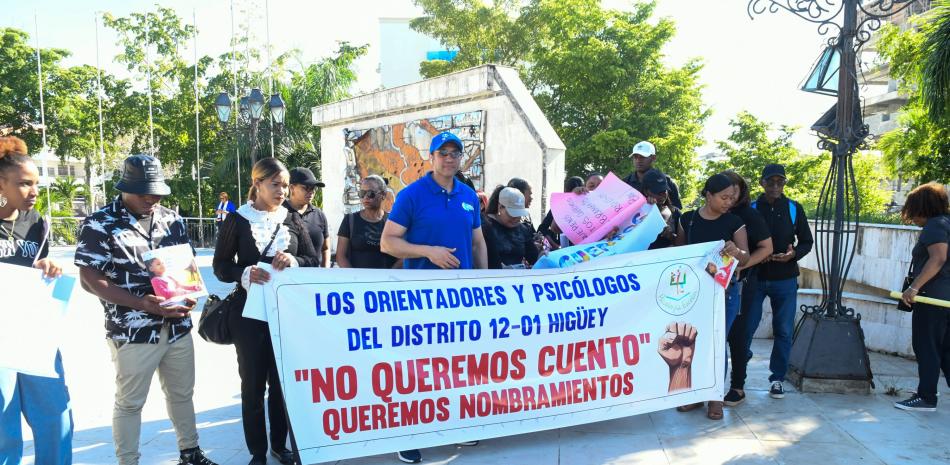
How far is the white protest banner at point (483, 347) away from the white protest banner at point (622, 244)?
0.17 m

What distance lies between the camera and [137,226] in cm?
310

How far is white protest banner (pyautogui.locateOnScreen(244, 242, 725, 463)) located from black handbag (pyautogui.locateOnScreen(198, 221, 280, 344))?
17 centimetres

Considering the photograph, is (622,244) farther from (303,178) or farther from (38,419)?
(38,419)

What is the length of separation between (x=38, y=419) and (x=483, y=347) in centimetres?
225

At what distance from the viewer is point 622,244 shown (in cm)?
438

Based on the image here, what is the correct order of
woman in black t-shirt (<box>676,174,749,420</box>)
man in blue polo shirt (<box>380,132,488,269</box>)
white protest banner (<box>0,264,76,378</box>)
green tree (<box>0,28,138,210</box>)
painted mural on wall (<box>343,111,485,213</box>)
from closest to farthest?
1. white protest banner (<box>0,264,76,378</box>)
2. man in blue polo shirt (<box>380,132,488,269</box>)
3. woman in black t-shirt (<box>676,174,749,420</box>)
4. painted mural on wall (<box>343,111,485,213</box>)
5. green tree (<box>0,28,138,210</box>)

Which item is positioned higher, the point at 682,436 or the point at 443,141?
the point at 443,141

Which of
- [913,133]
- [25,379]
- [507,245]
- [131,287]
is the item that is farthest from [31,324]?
[913,133]

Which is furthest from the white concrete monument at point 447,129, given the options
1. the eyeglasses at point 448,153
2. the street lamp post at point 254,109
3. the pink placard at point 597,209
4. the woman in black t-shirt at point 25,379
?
the woman in black t-shirt at point 25,379

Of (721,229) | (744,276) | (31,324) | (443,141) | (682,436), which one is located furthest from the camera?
(744,276)

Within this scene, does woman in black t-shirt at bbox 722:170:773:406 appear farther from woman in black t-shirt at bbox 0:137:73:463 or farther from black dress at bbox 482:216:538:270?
woman in black t-shirt at bbox 0:137:73:463

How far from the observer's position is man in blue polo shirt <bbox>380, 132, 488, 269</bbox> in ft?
11.6

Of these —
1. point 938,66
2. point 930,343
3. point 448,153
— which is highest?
point 938,66

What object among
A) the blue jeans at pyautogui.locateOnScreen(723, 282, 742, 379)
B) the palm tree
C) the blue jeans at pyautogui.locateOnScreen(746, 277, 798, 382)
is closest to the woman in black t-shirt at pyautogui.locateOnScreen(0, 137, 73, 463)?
the blue jeans at pyautogui.locateOnScreen(723, 282, 742, 379)
